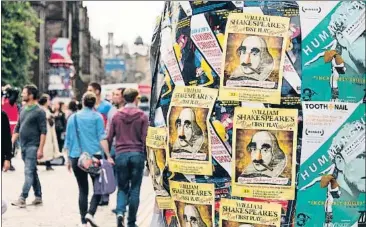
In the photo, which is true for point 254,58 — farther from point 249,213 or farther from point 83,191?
point 83,191

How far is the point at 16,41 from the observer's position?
3969 centimetres

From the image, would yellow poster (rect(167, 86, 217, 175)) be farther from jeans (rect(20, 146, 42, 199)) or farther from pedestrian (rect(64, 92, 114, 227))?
jeans (rect(20, 146, 42, 199))

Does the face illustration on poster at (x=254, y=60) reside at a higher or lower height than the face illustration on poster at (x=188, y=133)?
higher

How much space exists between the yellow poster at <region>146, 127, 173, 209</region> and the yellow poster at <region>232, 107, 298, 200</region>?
0.47 meters

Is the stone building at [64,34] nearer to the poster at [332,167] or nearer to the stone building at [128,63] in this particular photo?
the stone building at [128,63]

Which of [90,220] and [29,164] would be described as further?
[29,164]

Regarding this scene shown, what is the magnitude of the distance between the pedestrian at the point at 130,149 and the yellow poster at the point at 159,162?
16.5 feet

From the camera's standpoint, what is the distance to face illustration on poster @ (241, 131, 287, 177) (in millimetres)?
3717

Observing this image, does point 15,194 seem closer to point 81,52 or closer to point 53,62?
point 53,62

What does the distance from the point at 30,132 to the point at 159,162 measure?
25.1ft

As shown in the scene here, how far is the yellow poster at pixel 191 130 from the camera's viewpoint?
12.5 feet

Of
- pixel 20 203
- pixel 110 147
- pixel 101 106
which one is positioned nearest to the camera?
pixel 110 147

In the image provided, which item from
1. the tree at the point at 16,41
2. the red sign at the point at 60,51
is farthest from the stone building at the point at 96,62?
the tree at the point at 16,41

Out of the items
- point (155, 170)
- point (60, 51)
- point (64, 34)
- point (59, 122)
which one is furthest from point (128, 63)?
point (155, 170)
